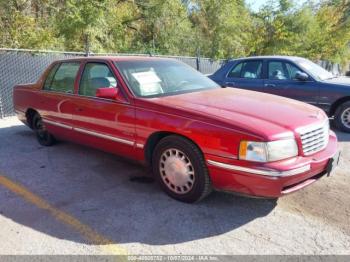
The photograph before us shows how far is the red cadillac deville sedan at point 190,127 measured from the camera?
3.06 metres

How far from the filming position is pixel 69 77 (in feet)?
16.6

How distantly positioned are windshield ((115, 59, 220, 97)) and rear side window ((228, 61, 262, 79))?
314cm

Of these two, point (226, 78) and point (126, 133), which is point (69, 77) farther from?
point (226, 78)

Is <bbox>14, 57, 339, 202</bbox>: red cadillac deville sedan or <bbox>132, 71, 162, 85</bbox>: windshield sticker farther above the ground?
<bbox>132, 71, 162, 85</bbox>: windshield sticker

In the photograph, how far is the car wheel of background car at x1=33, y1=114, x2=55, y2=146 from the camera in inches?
228

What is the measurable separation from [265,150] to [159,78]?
1884mm

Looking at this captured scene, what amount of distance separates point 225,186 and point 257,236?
0.54m

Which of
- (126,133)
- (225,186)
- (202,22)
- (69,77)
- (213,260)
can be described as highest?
(202,22)

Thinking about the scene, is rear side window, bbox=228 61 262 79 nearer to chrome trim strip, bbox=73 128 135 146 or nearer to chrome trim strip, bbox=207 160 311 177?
chrome trim strip, bbox=73 128 135 146

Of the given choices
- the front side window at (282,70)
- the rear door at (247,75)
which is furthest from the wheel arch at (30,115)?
the front side window at (282,70)

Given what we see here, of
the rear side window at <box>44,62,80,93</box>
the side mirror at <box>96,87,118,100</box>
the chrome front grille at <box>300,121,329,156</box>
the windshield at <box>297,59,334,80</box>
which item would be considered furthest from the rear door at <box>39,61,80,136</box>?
the windshield at <box>297,59,334,80</box>

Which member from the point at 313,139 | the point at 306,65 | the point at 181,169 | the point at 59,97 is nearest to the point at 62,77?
the point at 59,97

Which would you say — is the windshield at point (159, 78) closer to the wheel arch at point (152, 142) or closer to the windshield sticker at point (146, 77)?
the windshield sticker at point (146, 77)

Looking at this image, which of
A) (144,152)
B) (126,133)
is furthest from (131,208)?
(126,133)
